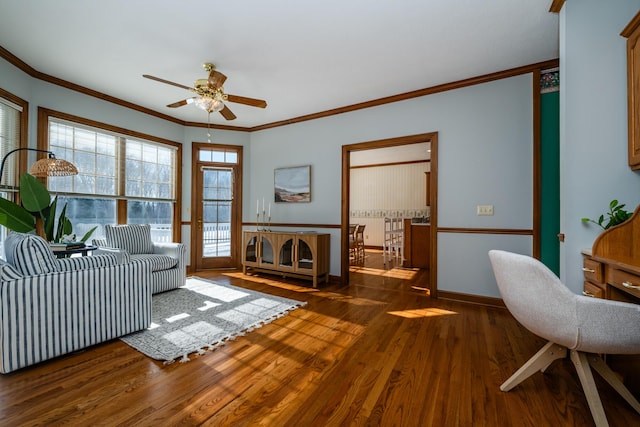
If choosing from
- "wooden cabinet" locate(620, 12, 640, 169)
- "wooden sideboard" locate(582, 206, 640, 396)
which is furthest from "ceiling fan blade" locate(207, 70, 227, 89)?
"wooden sideboard" locate(582, 206, 640, 396)

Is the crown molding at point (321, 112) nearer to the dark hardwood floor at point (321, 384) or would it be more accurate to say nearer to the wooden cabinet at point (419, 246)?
the wooden cabinet at point (419, 246)

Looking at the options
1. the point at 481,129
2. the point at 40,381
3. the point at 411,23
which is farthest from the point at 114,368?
the point at 481,129

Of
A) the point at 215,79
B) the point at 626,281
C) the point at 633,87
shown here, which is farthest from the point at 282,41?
the point at 626,281

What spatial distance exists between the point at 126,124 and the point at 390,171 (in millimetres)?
6417

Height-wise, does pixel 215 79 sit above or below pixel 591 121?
above

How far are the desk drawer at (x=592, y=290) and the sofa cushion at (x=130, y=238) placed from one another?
15.6 feet

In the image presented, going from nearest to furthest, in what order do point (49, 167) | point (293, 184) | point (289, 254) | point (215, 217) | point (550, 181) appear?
point (49, 167)
point (550, 181)
point (289, 254)
point (293, 184)
point (215, 217)

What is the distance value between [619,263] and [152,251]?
15.7ft

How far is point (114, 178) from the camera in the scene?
4.05 metres

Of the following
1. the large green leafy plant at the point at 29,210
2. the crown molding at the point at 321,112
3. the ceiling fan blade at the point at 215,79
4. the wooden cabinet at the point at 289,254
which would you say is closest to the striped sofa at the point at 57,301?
the large green leafy plant at the point at 29,210

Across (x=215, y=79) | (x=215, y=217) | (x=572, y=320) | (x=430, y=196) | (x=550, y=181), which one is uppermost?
(x=215, y=79)

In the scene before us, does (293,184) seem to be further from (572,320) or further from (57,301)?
(572,320)

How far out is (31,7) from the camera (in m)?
2.17

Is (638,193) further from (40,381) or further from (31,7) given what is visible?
(31,7)
